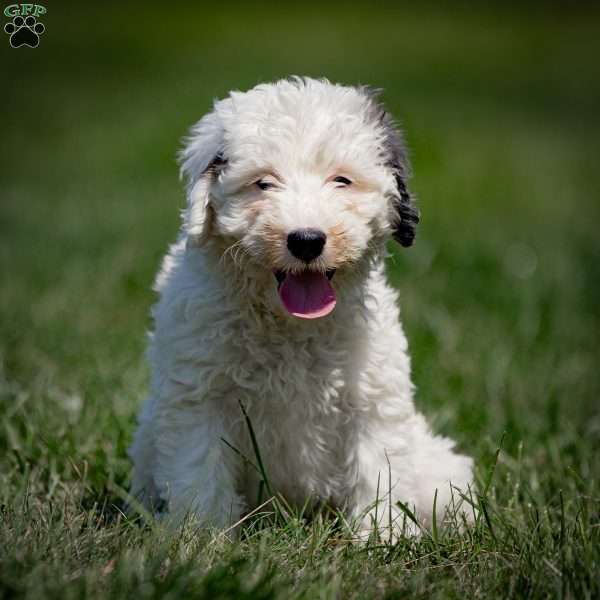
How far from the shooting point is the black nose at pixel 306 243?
3885 mm

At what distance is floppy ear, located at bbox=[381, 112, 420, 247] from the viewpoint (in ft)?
14.2

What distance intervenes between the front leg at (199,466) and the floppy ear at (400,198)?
1.10m

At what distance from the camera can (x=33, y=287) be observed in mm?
8109

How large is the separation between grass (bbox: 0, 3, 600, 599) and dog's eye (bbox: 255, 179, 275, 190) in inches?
52.7

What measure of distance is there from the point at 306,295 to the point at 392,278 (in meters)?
4.69

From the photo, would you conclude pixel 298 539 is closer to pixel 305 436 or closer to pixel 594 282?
pixel 305 436

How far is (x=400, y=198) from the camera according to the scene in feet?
14.2

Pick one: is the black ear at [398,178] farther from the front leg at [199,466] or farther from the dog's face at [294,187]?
the front leg at [199,466]

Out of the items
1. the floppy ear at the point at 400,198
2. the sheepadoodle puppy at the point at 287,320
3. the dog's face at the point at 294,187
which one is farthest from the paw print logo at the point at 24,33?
the floppy ear at the point at 400,198

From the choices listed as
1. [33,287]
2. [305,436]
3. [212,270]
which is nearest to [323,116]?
[212,270]

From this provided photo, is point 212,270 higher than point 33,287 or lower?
higher

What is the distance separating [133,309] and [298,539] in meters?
4.19

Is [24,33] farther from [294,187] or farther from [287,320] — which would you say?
[287,320]

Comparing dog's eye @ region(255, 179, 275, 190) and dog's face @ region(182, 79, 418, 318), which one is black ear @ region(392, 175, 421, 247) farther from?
dog's eye @ region(255, 179, 275, 190)
